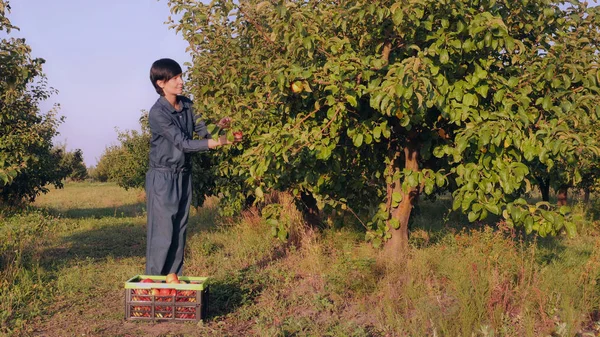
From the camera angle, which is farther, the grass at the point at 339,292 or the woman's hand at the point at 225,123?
the woman's hand at the point at 225,123

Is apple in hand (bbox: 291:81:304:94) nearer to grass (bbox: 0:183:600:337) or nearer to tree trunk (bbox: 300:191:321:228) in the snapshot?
grass (bbox: 0:183:600:337)

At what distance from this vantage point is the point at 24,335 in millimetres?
4633

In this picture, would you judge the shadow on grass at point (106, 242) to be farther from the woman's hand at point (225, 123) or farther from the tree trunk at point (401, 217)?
the tree trunk at point (401, 217)

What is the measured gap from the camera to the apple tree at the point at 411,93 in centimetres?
450

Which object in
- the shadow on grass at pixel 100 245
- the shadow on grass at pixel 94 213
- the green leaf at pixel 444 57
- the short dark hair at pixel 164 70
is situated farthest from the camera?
the shadow on grass at pixel 94 213

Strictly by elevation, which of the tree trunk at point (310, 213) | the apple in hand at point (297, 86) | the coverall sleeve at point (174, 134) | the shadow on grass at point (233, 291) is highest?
the apple in hand at point (297, 86)

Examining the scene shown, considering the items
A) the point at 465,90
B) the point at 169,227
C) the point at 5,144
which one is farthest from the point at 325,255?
the point at 5,144

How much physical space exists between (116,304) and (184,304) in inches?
50.1

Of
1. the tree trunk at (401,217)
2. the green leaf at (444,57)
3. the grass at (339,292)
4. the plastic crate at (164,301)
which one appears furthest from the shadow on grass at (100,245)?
the green leaf at (444,57)

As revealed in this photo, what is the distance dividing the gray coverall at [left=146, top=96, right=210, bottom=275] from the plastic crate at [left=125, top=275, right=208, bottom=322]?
357mm

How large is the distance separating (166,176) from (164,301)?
1.13m

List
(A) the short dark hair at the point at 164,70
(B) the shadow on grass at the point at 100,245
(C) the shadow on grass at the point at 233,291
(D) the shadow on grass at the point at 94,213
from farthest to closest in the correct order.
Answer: (D) the shadow on grass at the point at 94,213 → (B) the shadow on grass at the point at 100,245 → (C) the shadow on grass at the point at 233,291 → (A) the short dark hair at the point at 164,70

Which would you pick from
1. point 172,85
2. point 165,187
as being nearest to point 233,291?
point 165,187

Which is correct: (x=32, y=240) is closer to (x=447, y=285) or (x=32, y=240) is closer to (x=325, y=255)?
(x=325, y=255)
